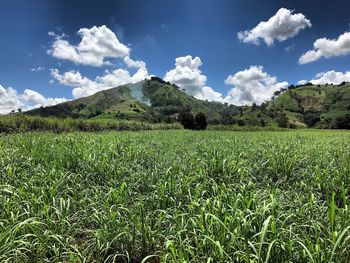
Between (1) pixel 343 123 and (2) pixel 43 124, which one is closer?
(2) pixel 43 124

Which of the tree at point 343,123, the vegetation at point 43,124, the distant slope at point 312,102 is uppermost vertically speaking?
the distant slope at point 312,102

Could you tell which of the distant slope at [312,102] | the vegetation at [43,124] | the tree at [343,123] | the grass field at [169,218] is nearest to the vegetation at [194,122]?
the vegetation at [43,124]

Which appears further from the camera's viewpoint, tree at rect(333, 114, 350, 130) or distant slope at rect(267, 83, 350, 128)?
distant slope at rect(267, 83, 350, 128)

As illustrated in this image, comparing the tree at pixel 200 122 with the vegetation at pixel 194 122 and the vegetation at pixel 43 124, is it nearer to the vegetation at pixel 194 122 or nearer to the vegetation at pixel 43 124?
the vegetation at pixel 194 122

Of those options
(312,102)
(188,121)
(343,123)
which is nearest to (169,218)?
(188,121)

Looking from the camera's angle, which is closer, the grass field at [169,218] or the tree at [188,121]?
the grass field at [169,218]

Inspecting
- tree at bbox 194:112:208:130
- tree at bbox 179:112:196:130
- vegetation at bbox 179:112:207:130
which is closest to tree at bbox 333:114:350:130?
vegetation at bbox 179:112:207:130

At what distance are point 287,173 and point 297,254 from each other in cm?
421

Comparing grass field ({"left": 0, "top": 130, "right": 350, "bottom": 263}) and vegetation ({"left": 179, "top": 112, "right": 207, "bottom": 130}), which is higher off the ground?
vegetation ({"left": 179, "top": 112, "right": 207, "bottom": 130})

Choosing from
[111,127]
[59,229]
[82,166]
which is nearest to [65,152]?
[82,166]

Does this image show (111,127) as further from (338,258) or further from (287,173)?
(338,258)

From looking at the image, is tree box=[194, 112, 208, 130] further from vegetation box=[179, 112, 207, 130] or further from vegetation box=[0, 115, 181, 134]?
vegetation box=[0, 115, 181, 134]

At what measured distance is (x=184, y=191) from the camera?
4.80 meters

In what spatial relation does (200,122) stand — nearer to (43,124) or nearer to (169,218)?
(43,124)
